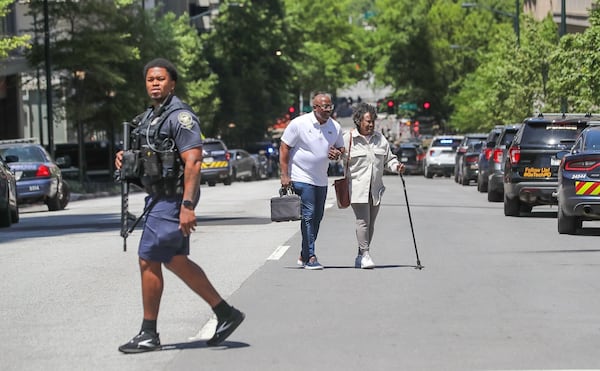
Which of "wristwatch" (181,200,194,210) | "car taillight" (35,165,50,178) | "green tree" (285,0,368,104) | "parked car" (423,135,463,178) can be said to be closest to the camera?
"wristwatch" (181,200,194,210)

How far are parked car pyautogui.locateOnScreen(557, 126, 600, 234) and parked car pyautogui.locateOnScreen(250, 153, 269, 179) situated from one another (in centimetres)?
4572

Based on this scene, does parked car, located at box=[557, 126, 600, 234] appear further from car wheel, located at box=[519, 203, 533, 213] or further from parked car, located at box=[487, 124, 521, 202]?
parked car, located at box=[487, 124, 521, 202]

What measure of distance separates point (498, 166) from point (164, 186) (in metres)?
22.8

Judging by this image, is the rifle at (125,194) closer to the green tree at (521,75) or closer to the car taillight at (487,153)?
the car taillight at (487,153)

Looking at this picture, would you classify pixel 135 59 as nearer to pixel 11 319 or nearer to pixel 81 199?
pixel 81 199

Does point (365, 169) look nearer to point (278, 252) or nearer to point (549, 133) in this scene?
point (278, 252)

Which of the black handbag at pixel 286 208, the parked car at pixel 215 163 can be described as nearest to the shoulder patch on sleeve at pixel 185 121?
the black handbag at pixel 286 208

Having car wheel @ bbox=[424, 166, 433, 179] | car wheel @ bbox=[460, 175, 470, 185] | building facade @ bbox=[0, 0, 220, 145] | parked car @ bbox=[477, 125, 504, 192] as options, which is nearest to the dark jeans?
parked car @ bbox=[477, 125, 504, 192]

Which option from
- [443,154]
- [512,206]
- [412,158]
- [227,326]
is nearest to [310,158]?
[227,326]

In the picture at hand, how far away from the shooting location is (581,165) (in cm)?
1931

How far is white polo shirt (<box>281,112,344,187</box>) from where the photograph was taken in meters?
14.2

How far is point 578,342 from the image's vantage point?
9.49 metres

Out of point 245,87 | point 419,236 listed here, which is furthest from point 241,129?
point 419,236

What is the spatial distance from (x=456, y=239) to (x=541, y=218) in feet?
18.9
